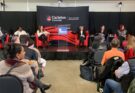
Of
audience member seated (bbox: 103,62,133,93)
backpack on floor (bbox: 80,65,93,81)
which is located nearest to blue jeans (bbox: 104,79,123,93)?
audience member seated (bbox: 103,62,133,93)

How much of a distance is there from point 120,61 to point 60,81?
92.2 inches

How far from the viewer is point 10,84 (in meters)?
3.15

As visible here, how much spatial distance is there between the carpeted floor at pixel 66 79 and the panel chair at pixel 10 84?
2.62m

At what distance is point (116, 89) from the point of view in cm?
414

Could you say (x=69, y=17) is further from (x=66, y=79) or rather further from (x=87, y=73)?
(x=87, y=73)

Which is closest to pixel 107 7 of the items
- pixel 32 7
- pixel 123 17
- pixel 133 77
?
pixel 123 17

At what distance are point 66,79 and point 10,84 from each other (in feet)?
12.6

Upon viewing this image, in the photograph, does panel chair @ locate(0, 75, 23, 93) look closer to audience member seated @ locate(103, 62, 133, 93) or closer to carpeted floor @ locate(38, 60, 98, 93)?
audience member seated @ locate(103, 62, 133, 93)

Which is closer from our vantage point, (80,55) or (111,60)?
(111,60)

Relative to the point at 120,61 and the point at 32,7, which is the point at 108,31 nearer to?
the point at 32,7

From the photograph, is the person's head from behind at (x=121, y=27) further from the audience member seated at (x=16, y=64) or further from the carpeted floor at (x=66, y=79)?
the audience member seated at (x=16, y=64)

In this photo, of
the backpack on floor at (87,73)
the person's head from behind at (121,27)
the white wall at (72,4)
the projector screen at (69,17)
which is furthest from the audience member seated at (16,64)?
the white wall at (72,4)

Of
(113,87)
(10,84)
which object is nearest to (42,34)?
(113,87)

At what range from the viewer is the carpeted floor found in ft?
19.6
